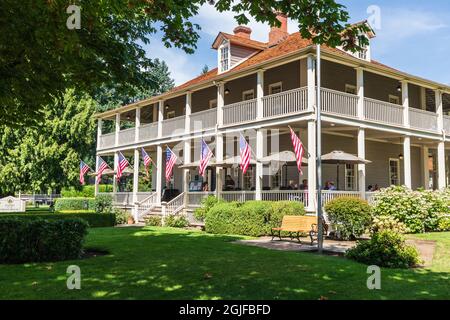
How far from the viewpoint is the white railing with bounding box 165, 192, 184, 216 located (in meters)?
22.9

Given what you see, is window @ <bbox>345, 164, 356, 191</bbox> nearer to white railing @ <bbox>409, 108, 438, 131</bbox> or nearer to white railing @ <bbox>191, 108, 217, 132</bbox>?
white railing @ <bbox>409, 108, 438, 131</bbox>

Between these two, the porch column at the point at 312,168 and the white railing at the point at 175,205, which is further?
the white railing at the point at 175,205

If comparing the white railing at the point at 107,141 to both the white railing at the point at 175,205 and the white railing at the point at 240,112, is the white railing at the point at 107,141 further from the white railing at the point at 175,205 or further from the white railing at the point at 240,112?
the white railing at the point at 240,112

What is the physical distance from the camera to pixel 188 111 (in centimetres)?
2480

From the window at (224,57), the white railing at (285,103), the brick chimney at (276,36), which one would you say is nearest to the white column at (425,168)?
the brick chimney at (276,36)

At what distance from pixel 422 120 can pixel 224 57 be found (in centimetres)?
1099

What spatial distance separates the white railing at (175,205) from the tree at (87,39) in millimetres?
11813

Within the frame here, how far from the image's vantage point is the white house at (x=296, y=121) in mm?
18891

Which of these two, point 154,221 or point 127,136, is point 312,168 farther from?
point 127,136

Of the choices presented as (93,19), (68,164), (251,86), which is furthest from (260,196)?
(68,164)

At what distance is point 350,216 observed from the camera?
47.5 ft

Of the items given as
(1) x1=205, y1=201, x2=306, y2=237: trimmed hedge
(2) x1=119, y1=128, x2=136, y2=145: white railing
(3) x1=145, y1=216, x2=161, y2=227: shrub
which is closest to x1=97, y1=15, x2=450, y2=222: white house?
(2) x1=119, y1=128, x2=136, y2=145: white railing

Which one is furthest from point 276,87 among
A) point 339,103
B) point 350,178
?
point 350,178

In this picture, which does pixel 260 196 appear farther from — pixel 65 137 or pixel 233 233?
pixel 65 137
